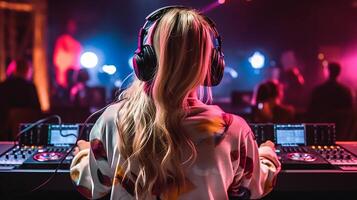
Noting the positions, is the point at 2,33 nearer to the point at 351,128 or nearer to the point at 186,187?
the point at 351,128

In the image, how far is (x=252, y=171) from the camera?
139cm

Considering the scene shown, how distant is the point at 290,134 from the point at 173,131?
1.05 metres

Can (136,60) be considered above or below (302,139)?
above

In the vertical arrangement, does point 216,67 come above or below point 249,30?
below

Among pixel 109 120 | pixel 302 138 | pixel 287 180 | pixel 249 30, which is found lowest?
pixel 287 180

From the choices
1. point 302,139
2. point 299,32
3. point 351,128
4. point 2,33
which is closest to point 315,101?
point 351,128

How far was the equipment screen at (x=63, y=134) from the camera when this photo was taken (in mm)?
2143

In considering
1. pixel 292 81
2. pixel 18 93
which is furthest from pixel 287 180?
pixel 292 81

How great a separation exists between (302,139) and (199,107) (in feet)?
3.35

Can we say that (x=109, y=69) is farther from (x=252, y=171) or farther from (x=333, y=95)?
(x=252, y=171)

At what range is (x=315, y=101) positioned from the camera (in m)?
4.89

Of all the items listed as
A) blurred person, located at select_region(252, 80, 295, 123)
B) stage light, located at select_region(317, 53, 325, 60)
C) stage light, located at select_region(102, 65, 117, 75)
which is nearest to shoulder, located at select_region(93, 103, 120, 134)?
blurred person, located at select_region(252, 80, 295, 123)

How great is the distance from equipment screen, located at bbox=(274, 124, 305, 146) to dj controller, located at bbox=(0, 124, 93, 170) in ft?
2.79

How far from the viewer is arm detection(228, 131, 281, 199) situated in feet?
4.45
